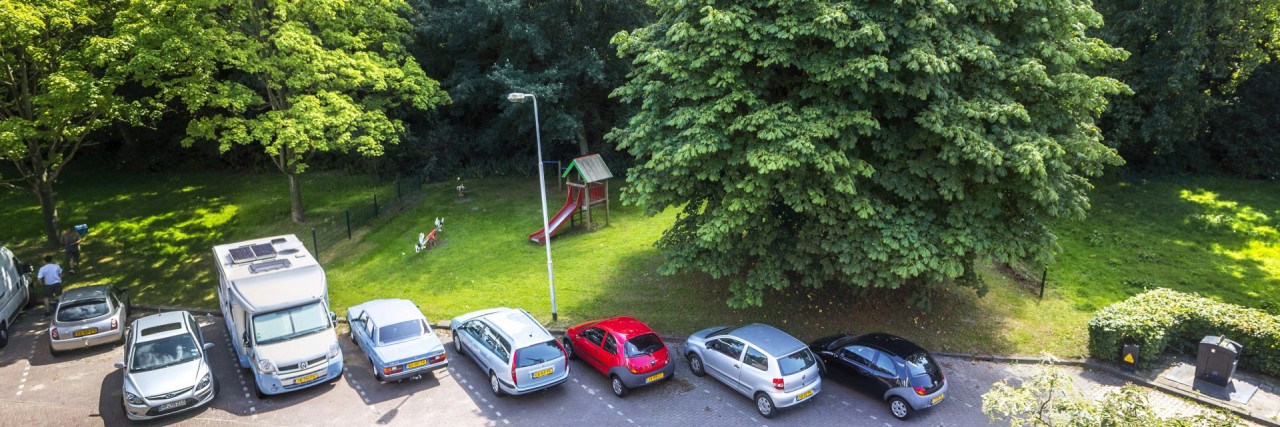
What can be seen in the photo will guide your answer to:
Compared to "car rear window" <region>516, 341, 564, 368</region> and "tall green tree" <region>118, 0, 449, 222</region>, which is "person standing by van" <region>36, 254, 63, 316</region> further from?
"car rear window" <region>516, 341, 564, 368</region>

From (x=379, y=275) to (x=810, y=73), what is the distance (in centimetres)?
1553

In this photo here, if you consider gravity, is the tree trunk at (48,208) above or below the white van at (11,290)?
above

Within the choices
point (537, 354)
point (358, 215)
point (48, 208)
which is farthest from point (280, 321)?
point (48, 208)

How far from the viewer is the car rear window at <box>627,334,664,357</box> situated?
48.0 ft

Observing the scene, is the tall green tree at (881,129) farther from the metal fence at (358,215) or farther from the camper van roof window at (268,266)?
the metal fence at (358,215)

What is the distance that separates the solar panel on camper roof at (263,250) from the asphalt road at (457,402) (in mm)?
2750

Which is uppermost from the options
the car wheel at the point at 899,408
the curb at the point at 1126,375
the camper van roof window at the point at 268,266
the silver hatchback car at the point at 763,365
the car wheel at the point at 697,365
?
the camper van roof window at the point at 268,266

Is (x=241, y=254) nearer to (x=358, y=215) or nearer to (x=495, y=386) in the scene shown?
(x=495, y=386)

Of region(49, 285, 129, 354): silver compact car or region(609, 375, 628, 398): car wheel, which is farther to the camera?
region(49, 285, 129, 354): silver compact car

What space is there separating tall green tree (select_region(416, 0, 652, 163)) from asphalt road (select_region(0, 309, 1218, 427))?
16.0 metres

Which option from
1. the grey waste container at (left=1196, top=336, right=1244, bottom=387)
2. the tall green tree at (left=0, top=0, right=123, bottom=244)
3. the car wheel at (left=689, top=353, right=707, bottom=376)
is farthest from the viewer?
the tall green tree at (left=0, top=0, right=123, bottom=244)

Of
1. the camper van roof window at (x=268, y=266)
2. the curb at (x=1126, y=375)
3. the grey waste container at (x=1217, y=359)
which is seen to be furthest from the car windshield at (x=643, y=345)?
the grey waste container at (x=1217, y=359)

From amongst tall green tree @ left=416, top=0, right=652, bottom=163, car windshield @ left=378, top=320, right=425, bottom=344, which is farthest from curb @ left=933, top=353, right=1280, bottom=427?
tall green tree @ left=416, top=0, right=652, bottom=163

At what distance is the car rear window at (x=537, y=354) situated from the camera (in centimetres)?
1406
